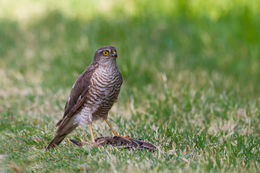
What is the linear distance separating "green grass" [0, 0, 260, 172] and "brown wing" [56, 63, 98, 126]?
0.96ft

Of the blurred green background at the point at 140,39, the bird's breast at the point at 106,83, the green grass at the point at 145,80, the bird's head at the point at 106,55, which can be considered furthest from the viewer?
the blurred green background at the point at 140,39

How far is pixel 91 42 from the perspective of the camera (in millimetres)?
9141

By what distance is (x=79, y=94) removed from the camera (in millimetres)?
4938

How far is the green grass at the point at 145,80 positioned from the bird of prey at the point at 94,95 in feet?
0.66

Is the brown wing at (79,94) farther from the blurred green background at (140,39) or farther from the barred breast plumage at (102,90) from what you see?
the blurred green background at (140,39)

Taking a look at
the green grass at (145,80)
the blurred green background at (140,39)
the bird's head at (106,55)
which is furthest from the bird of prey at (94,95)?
the blurred green background at (140,39)

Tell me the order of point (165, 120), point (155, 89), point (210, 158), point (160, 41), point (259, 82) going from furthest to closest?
point (160, 41) < point (259, 82) < point (155, 89) < point (165, 120) < point (210, 158)

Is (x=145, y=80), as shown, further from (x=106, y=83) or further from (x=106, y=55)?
(x=106, y=83)

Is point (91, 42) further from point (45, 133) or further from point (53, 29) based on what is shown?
point (45, 133)

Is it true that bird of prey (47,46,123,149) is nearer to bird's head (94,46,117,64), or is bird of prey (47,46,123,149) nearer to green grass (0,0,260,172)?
bird's head (94,46,117,64)

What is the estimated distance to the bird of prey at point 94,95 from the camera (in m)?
4.71

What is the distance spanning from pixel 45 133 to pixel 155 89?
9.78 feet

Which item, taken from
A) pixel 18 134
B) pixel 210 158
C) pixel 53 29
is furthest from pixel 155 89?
pixel 53 29

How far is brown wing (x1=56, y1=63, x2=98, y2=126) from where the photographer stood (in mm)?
4848
